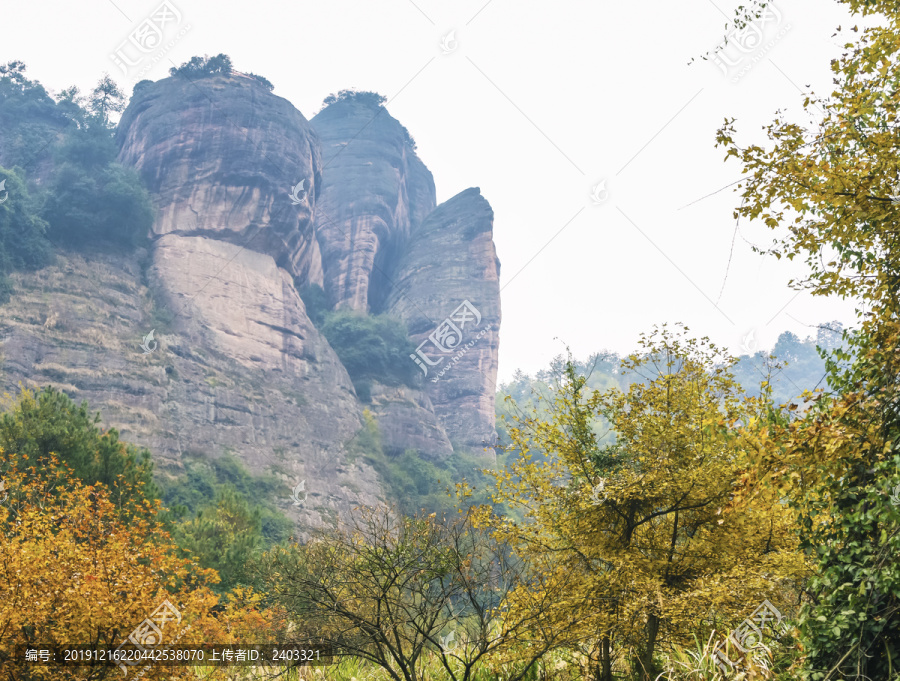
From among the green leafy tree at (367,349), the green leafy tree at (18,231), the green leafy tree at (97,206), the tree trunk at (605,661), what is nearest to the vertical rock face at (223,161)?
the green leafy tree at (97,206)

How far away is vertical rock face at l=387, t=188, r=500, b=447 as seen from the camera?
54.8m

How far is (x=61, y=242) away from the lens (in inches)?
1432

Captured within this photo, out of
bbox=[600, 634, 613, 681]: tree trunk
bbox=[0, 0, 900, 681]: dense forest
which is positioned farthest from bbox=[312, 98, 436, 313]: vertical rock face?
bbox=[600, 634, 613, 681]: tree trunk

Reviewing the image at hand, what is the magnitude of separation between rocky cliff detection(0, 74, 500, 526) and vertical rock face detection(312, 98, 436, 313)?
0.20 metres

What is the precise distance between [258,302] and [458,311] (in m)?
20.0

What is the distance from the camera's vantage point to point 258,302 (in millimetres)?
41562

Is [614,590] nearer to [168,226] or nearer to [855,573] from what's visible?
[855,573]

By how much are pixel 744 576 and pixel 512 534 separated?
2.60 meters

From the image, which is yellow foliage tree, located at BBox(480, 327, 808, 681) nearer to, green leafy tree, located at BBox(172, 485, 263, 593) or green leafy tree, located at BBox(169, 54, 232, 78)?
green leafy tree, located at BBox(172, 485, 263, 593)

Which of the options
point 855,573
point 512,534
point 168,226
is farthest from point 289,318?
point 855,573

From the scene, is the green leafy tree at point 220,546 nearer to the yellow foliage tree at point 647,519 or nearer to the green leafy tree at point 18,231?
the yellow foliage tree at point 647,519

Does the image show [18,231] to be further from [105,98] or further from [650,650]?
[650,650]

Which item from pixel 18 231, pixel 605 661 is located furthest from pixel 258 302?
pixel 605 661

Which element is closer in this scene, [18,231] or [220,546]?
[220,546]
